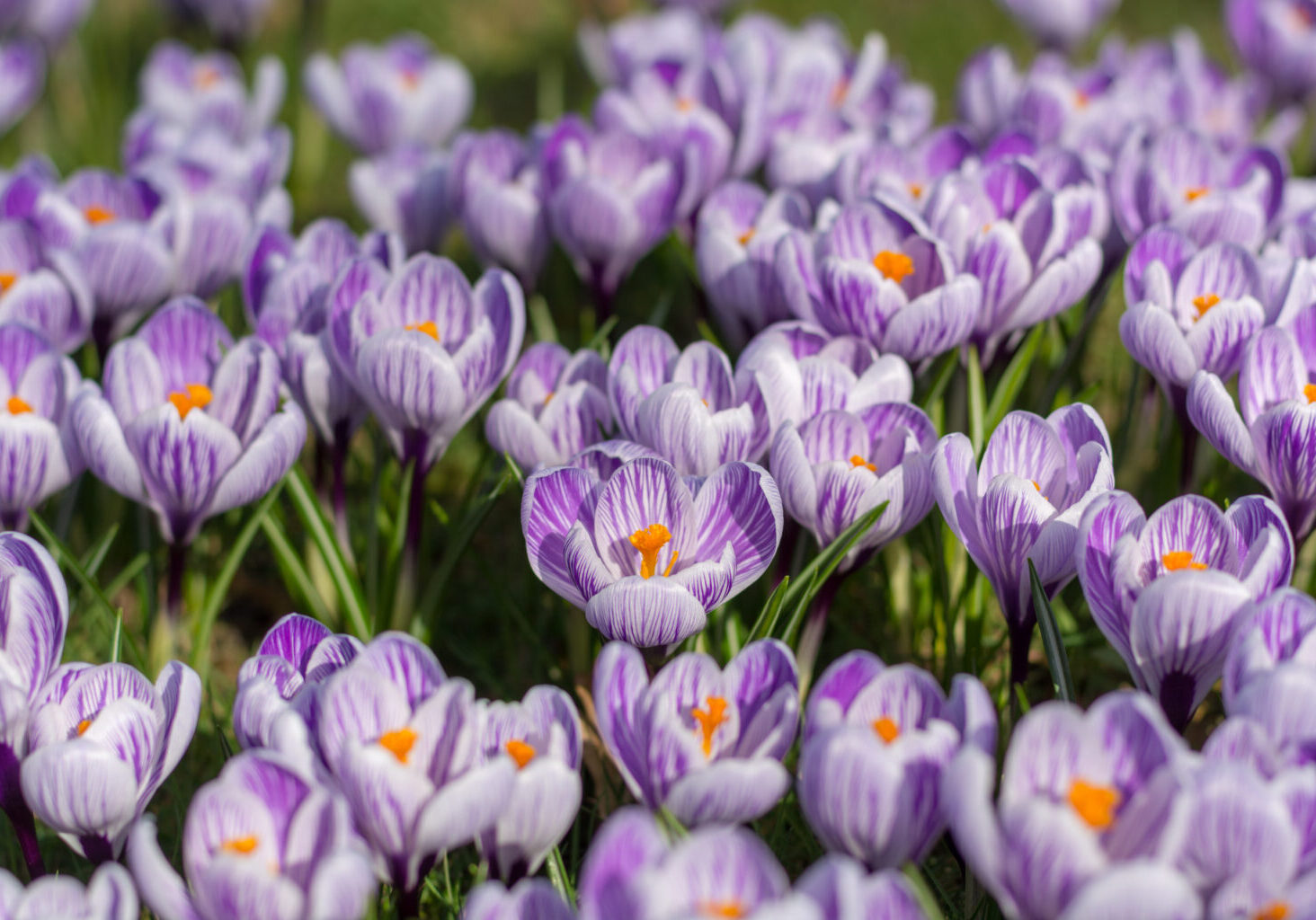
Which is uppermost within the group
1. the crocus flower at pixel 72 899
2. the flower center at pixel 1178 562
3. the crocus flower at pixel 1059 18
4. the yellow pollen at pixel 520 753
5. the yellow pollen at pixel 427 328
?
the crocus flower at pixel 1059 18

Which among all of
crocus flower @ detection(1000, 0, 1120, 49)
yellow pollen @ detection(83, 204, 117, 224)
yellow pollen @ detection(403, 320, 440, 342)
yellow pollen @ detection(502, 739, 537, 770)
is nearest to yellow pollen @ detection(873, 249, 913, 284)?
yellow pollen @ detection(403, 320, 440, 342)

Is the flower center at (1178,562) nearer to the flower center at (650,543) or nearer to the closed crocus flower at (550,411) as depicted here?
the flower center at (650,543)

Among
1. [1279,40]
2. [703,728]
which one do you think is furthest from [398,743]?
[1279,40]

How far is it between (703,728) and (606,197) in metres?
1.30

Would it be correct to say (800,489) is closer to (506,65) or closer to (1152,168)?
(1152,168)

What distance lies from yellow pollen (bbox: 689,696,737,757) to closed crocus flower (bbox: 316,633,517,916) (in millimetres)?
198

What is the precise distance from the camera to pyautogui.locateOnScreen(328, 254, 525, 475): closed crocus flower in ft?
5.61

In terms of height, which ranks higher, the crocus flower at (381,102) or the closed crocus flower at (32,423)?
the crocus flower at (381,102)

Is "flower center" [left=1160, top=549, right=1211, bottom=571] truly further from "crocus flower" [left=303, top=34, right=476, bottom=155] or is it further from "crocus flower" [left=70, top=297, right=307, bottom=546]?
"crocus flower" [left=303, top=34, right=476, bottom=155]

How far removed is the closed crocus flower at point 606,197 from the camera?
235cm

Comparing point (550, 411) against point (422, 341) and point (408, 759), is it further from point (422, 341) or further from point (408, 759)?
point (408, 759)

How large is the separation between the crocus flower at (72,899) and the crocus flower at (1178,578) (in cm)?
103

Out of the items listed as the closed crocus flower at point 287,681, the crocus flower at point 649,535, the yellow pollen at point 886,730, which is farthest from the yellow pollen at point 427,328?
the yellow pollen at point 886,730

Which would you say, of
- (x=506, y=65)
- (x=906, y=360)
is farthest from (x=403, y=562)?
(x=506, y=65)
